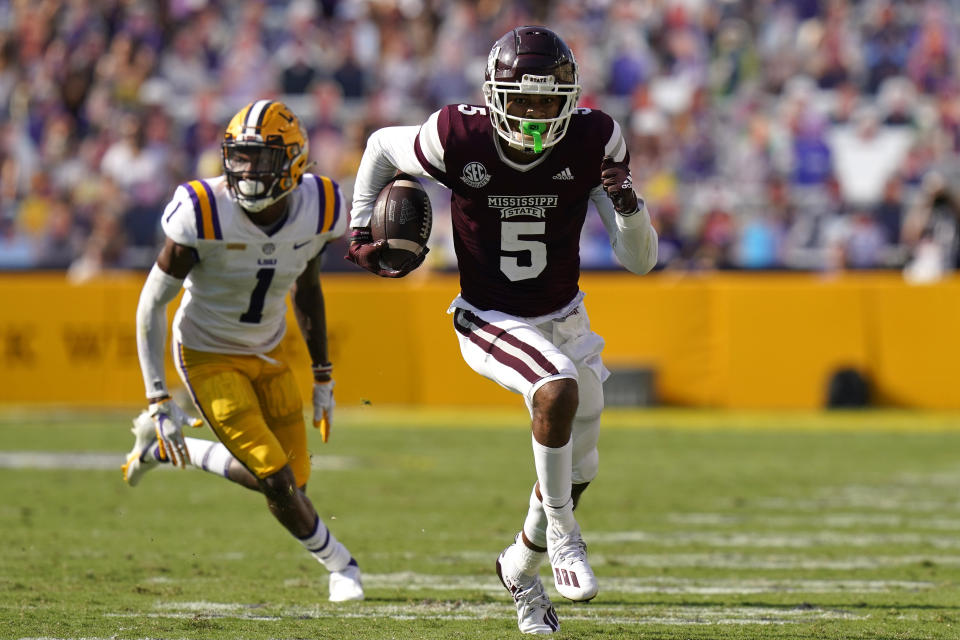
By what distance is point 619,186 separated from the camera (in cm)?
439

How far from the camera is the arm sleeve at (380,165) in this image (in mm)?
4820

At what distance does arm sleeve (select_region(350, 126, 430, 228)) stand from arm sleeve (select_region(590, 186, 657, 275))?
59 centimetres

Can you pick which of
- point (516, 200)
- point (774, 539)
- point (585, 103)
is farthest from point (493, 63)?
point (585, 103)

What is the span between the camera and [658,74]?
15.8 metres

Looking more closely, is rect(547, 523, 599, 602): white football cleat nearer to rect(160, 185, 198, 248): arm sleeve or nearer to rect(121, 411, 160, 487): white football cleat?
rect(160, 185, 198, 248): arm sleeve

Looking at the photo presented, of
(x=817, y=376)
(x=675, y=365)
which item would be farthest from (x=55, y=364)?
(x=817, y=376)

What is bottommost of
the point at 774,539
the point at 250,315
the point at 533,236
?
the point at 774,539

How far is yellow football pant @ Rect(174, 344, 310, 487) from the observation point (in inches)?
204

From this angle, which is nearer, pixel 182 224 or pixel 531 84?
pixel 531 84

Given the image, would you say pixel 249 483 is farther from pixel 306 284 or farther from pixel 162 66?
pixel 162 66

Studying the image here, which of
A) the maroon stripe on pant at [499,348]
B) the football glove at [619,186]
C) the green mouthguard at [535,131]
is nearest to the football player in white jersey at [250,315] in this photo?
the maroon stripe on pant at [499,348]

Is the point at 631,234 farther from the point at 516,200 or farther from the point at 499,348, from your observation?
the point at 499,348

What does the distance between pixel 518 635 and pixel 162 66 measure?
41.7 feet

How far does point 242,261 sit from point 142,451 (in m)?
0.93
